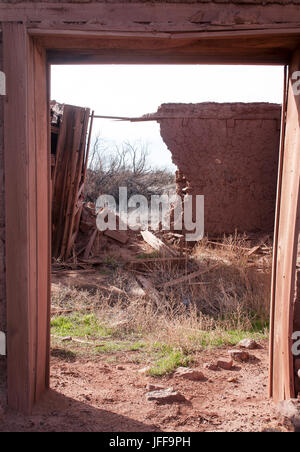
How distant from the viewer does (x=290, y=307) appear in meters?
2.90

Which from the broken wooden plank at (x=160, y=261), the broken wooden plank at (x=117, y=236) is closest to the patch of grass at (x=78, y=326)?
the broken wooden plank at (x=160, y=261)

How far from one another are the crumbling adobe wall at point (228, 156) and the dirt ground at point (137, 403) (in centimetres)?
544

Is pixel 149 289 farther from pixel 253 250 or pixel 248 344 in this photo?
pixel 253 250

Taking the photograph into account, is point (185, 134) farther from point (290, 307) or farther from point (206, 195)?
point (290, 307)

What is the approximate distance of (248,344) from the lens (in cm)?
449

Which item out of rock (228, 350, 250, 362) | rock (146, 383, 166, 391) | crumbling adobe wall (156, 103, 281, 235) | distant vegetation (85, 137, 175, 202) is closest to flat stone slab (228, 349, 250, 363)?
rock (228, 350, 250, 362)

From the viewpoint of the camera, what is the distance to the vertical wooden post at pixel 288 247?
2.85 m

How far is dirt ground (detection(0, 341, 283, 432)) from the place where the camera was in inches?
113

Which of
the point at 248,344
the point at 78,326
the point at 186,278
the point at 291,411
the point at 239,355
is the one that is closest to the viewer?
→ the point at 291,411

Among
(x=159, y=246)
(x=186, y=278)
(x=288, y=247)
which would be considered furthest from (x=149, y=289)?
(x=288, y=247)

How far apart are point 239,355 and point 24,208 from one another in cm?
266

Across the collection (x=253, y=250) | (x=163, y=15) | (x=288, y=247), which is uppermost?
(x=163, y=15)

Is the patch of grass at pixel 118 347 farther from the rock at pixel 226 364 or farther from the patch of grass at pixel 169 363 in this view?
the rock at pixel 226 364

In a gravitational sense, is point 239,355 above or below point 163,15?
below
